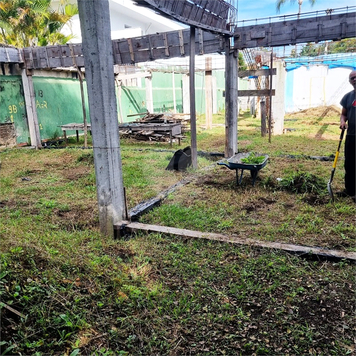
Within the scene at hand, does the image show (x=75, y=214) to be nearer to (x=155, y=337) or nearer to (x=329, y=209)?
(x=155, y=337)

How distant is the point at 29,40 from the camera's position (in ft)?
53.9

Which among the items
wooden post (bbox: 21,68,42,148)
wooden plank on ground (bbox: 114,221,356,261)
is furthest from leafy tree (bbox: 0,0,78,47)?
wooden plank on ground (bbox: 114,221,356,261)

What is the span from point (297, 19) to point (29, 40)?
1416 centimetres

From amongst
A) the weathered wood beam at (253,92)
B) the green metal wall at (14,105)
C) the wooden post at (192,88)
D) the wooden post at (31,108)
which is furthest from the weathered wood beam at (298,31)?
the green metal wall at (14,105)

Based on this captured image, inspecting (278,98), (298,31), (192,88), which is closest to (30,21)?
(278,98)

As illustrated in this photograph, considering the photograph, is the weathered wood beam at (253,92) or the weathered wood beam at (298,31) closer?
the weathered wood beam at (298,31)

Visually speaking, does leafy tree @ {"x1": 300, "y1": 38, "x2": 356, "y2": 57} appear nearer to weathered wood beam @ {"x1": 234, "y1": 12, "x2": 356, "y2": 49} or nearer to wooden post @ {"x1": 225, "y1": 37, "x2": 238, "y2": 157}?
wooden post @ {"x1": 225, "y1": 37, "x2": 238, "y2": 157}

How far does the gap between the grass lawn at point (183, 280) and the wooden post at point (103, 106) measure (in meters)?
0.43

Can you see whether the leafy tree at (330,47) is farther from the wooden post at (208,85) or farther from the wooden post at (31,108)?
the wooden post at (31,108)

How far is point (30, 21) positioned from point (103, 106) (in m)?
14.2

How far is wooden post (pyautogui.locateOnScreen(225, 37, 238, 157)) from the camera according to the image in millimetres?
8367

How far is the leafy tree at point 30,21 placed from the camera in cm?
1465

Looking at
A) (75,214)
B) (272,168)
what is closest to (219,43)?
(272,168)

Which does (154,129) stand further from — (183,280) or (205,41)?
(183,280)
